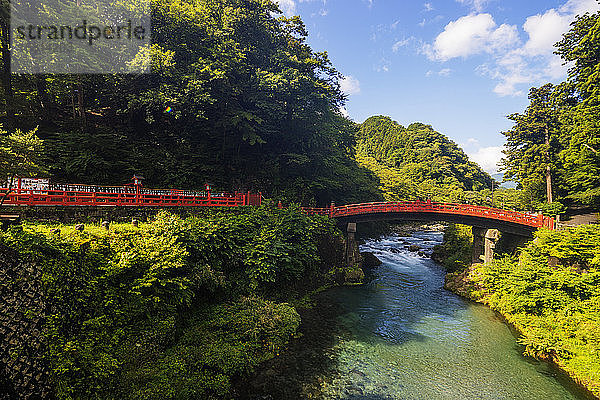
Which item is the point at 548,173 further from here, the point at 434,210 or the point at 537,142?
the point at 434,210

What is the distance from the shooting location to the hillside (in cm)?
4684

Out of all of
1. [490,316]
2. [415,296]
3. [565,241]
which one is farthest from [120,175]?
[565,241]

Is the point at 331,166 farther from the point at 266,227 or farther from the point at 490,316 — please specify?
the point at 490,316

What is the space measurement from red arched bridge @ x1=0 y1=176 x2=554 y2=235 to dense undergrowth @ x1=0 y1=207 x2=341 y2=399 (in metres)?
1.68

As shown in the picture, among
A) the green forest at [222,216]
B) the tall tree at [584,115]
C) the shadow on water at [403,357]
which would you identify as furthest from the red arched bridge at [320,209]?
the shadow on water at [403,357]

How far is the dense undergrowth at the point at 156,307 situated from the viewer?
8156 millimetres

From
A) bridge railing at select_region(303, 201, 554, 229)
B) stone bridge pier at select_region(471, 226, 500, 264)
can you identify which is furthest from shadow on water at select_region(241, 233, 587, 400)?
bridge railing at select_region(303, 201, 554, 229)

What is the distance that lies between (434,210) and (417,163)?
39841 mm

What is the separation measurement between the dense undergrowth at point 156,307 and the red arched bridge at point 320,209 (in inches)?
66.0

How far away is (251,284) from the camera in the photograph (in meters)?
15.3

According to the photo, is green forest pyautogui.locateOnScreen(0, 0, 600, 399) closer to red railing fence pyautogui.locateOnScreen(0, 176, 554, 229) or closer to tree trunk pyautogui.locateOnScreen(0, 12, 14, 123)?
tree trunk pyautogui.locateOnScreen(0, 12, 14, 123)

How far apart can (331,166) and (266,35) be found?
15.4 meters

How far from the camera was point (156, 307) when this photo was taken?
10406mm

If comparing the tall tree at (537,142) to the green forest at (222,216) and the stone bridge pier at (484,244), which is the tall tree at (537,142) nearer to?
the green forest at (222,216)
